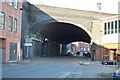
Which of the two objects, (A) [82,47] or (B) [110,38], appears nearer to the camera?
(B) [110,38]

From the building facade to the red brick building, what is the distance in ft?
48.0

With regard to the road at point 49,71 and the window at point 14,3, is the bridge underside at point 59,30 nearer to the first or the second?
the window at point 14,3

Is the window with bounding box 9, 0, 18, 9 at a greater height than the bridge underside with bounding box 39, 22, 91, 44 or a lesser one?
greater

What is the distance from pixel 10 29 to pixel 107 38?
16.9m

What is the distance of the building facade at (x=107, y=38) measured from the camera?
37.8 m

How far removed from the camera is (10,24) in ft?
105

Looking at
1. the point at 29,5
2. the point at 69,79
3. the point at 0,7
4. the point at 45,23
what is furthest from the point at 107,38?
the point at 69,79

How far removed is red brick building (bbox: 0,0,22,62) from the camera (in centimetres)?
2924

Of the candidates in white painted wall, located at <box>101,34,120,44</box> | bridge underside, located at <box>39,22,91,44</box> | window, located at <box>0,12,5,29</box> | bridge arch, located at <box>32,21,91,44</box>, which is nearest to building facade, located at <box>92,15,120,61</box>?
white painted wall, located at <box>101,34,120,44</box>

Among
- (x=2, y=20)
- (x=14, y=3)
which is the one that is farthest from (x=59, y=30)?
(x=2, y=20)

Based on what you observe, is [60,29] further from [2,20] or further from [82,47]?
[82,47]

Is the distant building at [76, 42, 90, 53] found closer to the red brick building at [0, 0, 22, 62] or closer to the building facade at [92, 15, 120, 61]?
the building facade at [92, 15, 120, 61]

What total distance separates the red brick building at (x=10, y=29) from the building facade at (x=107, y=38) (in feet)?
48.0

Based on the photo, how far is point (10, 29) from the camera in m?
32.1
